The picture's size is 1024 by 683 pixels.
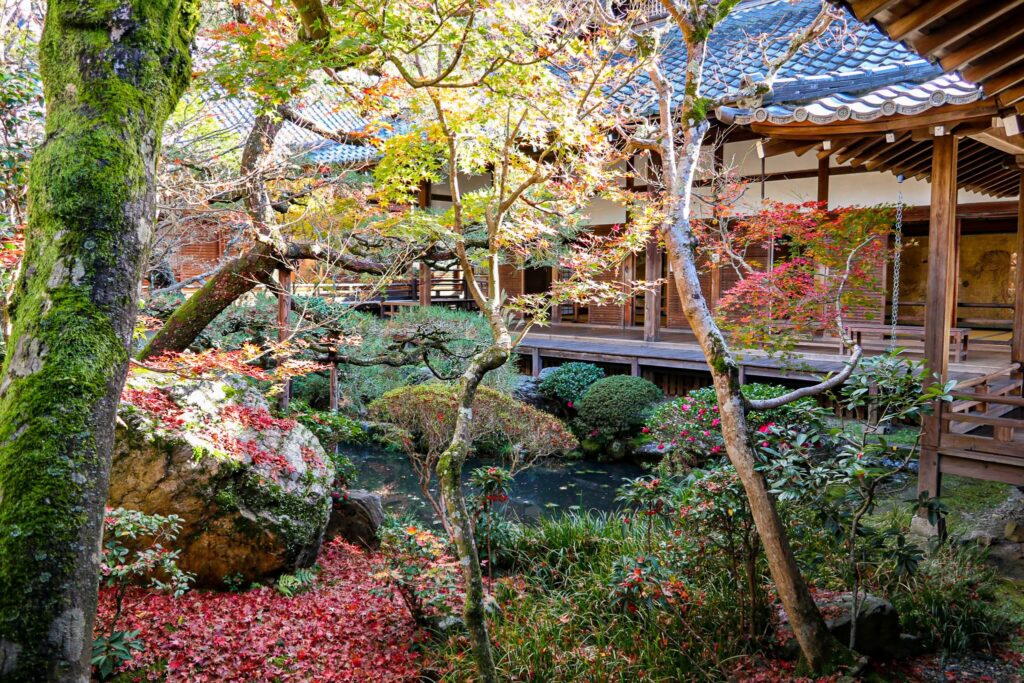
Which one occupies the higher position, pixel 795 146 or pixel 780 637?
pixel 795 146

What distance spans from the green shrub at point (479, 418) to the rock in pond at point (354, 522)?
1.87 m

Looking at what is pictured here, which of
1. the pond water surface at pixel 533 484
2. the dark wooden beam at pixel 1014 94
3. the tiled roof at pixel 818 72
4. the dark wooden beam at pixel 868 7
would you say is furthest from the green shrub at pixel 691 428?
the dark wooden beam at pixel 868 7

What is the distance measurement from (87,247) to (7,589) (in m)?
0.91

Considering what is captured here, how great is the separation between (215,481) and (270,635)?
1.28m

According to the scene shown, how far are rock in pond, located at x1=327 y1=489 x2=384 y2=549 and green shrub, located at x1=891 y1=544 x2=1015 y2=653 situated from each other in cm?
425

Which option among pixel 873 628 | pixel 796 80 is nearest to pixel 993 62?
pixel 873 628

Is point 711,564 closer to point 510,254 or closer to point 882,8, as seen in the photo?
point 882,8

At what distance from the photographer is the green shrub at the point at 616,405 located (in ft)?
32.4

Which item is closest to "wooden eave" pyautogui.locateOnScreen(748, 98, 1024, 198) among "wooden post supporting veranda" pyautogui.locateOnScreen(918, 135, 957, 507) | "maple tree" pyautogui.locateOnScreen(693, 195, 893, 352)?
"wooden post supporting veranda" pyautogui.locateOnScreen(918, 135, 957, 507)

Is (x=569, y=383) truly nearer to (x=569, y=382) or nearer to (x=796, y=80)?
(x=569, y=382)

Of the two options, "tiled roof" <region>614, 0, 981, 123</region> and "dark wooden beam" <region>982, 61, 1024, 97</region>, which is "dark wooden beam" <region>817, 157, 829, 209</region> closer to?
"tiled roof" <region>614, 0, 981, 123</region>

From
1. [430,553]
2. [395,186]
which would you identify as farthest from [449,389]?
[430,553]

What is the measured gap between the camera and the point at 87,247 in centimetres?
191

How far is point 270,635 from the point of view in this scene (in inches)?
172
